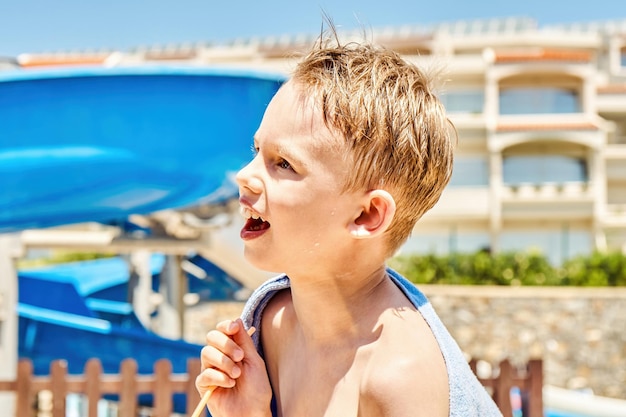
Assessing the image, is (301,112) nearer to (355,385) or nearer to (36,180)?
(355,385)

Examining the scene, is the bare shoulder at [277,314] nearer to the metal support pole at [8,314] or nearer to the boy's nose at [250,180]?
Answer: the boy's nose at [250,180]

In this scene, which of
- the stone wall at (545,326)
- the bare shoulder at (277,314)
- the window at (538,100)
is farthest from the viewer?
the window at (538,100)

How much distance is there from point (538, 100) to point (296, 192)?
2378cm

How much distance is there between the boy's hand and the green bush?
1218cm

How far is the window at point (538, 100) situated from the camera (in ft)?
76.0

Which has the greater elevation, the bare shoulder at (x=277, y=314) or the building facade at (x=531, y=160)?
the building facade at (x=531, y=160)

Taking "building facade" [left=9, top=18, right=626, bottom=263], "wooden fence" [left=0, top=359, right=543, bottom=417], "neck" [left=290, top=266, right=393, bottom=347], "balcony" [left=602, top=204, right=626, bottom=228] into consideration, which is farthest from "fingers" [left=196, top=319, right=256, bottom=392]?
"balcony" [left=602, top=204, right=626, bottom=228]

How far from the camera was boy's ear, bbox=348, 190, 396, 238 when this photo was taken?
3.09 feet

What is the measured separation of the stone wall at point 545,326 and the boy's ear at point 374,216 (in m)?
10.8

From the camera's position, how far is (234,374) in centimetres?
108

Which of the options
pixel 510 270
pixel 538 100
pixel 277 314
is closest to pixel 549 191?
pixel 538 100

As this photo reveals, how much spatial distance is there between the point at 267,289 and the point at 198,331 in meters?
11.2

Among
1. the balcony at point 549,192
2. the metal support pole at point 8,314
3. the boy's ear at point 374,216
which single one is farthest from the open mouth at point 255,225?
the balcony at point 549,192

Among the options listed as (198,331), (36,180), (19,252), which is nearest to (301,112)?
(36,180)
